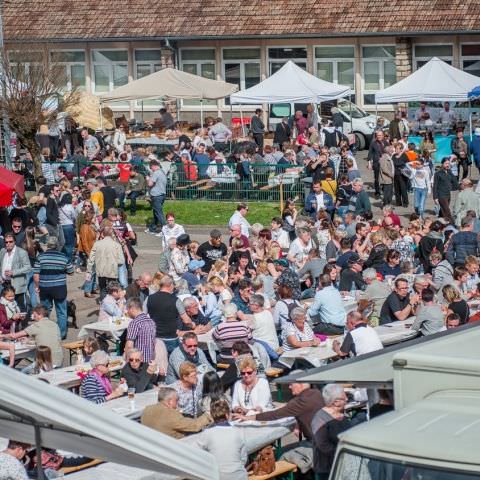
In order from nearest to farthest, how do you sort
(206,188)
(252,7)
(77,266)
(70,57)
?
1. (77,266)
2. (206,188)
3. (252,7)
4. (70,57)

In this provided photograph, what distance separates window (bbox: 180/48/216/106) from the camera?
45.2 meters

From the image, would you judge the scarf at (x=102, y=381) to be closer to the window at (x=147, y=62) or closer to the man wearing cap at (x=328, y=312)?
the man wearing cap at (x=328, y=312)

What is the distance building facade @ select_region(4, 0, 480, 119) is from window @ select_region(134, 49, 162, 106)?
0.03m

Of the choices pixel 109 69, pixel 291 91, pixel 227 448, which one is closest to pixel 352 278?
pixel 227 448

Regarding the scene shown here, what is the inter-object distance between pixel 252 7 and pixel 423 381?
3593 centimetres

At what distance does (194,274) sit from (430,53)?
76.0 ft

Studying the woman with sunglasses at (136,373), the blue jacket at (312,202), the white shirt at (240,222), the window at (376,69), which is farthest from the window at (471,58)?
the woman with sunglasses at (136,373)

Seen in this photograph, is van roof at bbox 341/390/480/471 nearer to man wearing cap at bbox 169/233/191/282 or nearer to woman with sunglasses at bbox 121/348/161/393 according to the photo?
woman with sunglasses at bbox 121/348/161/393

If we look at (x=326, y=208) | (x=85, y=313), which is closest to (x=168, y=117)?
(x=326, y=208)

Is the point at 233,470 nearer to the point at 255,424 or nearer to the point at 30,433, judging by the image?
the point at 255,424

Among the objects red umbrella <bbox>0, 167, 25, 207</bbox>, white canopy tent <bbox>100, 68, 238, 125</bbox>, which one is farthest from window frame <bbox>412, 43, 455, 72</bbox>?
red umbrella <bbox>0, 167, 25, 207</bbox>

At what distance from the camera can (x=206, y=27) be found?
4362 cm

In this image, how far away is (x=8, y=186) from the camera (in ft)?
78.7

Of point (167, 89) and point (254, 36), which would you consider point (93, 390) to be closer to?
point (167, 89)
